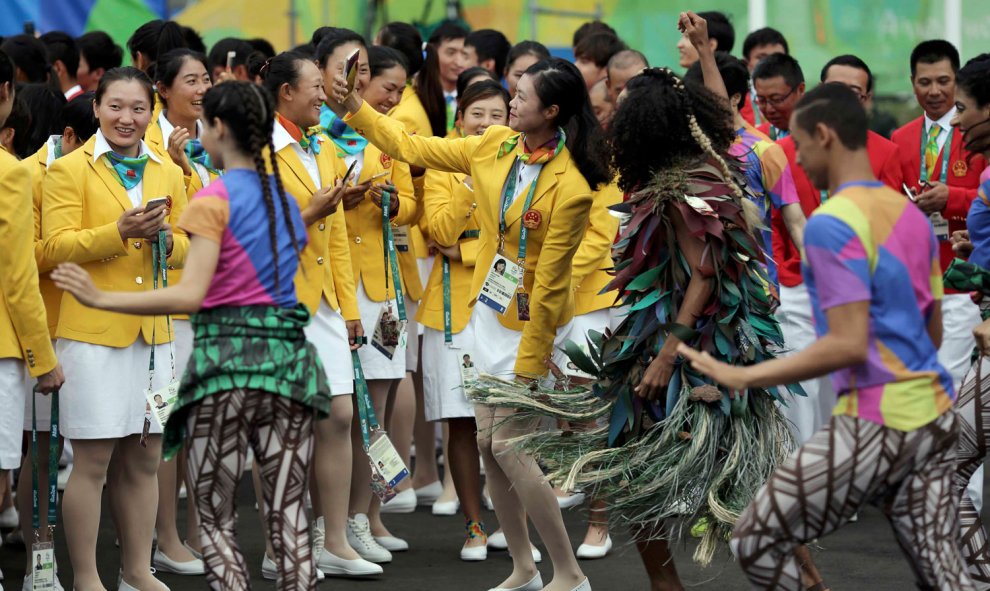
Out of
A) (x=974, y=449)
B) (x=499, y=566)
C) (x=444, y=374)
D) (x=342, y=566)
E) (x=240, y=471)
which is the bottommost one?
(x=499, y=566)

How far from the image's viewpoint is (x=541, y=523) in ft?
18.7

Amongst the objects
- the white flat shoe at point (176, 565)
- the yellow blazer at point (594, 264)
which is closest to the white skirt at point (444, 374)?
the yellow blazer at point (594, 264)

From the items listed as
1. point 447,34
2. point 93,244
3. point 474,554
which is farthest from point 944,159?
point 93,244

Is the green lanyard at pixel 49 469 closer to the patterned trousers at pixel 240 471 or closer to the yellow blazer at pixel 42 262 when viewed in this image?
the yellow blazer at pixel 42 262

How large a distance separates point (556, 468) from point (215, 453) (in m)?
1.45

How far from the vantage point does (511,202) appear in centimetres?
574

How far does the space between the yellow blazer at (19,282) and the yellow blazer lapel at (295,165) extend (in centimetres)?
107

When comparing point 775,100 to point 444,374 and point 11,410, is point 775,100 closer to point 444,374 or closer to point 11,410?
point 444,374

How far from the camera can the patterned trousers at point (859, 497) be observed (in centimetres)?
392

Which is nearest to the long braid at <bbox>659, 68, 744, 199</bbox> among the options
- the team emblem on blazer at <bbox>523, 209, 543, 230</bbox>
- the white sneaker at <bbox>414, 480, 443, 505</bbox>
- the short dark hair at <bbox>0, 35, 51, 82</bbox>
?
the team emblem on blazer at <bbox>523, 209, 543, 230</bbox>

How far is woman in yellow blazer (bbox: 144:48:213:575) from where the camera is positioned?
627 centimetres

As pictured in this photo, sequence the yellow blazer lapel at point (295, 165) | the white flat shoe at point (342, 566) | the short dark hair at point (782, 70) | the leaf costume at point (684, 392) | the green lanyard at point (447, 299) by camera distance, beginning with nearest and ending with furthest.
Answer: the leaf costume at point (684, 392) → the yellow blazer lapel at point (295, 165) → the white flat shoe at point (342, 566) → the green lanyard at point (447, 299) → the short dark hair at point (782, 70)

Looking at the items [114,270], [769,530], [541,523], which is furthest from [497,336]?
[769,530]

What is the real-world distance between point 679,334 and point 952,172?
2.74m
